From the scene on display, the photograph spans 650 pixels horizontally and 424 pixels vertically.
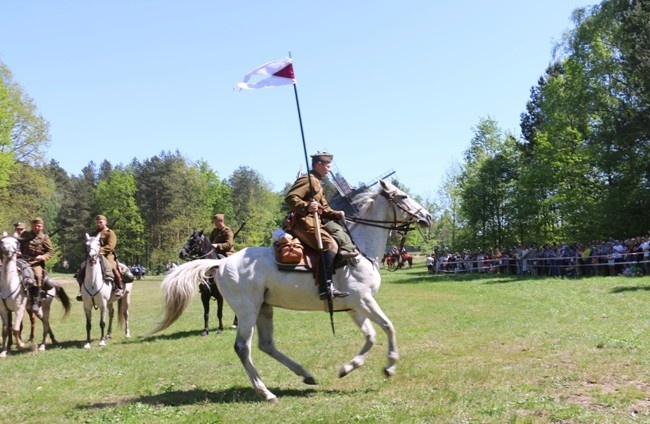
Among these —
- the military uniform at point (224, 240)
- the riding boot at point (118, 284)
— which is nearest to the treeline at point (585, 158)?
the military uniform at point (224, 240)

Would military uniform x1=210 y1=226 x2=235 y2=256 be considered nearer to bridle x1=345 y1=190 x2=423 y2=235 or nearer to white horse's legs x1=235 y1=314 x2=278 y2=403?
bridle x1=345 y1=190 x2=423 y2=235

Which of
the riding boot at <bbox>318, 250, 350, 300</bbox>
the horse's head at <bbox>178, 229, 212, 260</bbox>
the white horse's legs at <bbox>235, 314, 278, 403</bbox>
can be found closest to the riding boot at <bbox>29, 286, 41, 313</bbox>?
the horse's head at <bbox>178, 229, 212, 260</bbox>

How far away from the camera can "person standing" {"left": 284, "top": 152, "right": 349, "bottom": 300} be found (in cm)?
905

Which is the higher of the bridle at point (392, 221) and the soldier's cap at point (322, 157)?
the soldier's cap at point (322, 157)

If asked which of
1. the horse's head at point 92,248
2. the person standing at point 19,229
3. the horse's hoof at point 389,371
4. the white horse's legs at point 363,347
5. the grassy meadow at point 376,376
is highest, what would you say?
the person standing at point 19,229

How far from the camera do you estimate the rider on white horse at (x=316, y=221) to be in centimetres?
905

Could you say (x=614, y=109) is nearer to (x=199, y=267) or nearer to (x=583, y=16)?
(x=583, y=16)

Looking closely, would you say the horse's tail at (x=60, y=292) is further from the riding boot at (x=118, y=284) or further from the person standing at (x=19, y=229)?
the person standing at (x=19, y=229)

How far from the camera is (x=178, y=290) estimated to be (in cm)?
959

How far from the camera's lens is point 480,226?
2375 inches

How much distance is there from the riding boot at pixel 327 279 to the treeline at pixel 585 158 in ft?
110

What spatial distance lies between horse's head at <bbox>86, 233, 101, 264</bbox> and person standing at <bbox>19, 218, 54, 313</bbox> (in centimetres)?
112

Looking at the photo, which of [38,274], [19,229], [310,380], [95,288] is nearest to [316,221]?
[310,380]

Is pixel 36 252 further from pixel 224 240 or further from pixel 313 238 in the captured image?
pixel 313 238
